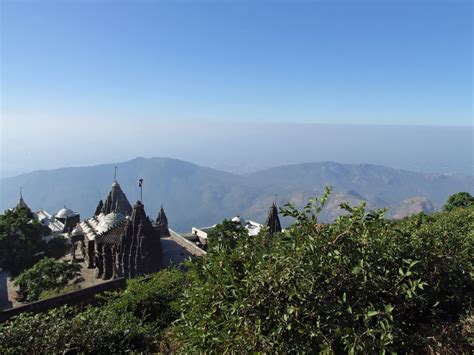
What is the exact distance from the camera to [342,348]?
5281 millimetres

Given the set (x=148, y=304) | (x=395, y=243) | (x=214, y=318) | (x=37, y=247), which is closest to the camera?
(x=214, y=318)

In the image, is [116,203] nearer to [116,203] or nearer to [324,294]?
[116,203]

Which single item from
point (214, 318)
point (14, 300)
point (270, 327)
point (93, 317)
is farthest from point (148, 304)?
point (14, 300)

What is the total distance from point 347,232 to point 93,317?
7446 millimetres

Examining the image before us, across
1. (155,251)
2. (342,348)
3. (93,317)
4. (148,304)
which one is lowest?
(155,251)

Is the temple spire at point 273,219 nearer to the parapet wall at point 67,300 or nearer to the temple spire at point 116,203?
the temple spire at point 116,203

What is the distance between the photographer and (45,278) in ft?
70.1

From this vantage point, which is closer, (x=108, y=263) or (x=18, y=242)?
(x=108, y=263)

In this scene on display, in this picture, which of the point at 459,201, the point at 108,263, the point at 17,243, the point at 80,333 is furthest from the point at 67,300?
the point at 459,201

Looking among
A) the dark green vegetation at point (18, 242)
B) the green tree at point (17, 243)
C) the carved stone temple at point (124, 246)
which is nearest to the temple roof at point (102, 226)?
the carved stone temple at point (124, 246)

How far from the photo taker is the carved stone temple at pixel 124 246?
2378 cm

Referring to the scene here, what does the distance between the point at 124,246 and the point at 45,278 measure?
515cm

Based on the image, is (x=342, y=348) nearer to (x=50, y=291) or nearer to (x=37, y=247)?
(x=50, y=291)

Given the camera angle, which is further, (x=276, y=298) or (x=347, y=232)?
(x=347, y=232)
